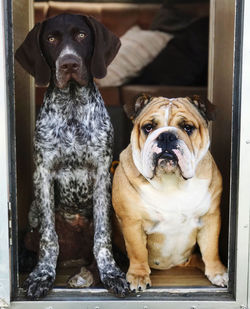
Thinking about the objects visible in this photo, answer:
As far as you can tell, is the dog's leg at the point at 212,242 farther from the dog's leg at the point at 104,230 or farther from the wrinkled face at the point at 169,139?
the dog's leg at the point at 104,230

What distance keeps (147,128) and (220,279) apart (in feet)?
3.19

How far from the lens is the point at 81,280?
2.84 m

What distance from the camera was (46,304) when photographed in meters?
2.69

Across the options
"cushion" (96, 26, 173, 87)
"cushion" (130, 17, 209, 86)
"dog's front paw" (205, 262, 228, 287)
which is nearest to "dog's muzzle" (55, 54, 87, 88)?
"dog's front paw" (205, 262, 228, 287)

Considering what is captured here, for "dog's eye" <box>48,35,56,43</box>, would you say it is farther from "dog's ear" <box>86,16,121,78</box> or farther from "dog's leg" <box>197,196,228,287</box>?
"dog's leg" <box>197,196,228,287</box>

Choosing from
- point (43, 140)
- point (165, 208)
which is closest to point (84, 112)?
point (43, 140)

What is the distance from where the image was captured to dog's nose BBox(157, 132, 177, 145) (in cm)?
260

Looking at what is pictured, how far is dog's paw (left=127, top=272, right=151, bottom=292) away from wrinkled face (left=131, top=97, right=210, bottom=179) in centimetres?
60

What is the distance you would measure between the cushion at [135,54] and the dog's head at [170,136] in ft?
7.28

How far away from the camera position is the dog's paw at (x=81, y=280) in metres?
2.81

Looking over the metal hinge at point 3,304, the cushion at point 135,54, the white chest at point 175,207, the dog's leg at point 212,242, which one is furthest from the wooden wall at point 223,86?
the cushion at point 135,54

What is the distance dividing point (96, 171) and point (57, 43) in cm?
81

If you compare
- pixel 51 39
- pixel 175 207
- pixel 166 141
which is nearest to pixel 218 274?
pixel 175 207

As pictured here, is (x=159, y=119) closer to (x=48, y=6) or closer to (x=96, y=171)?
(x=96, y=171)
